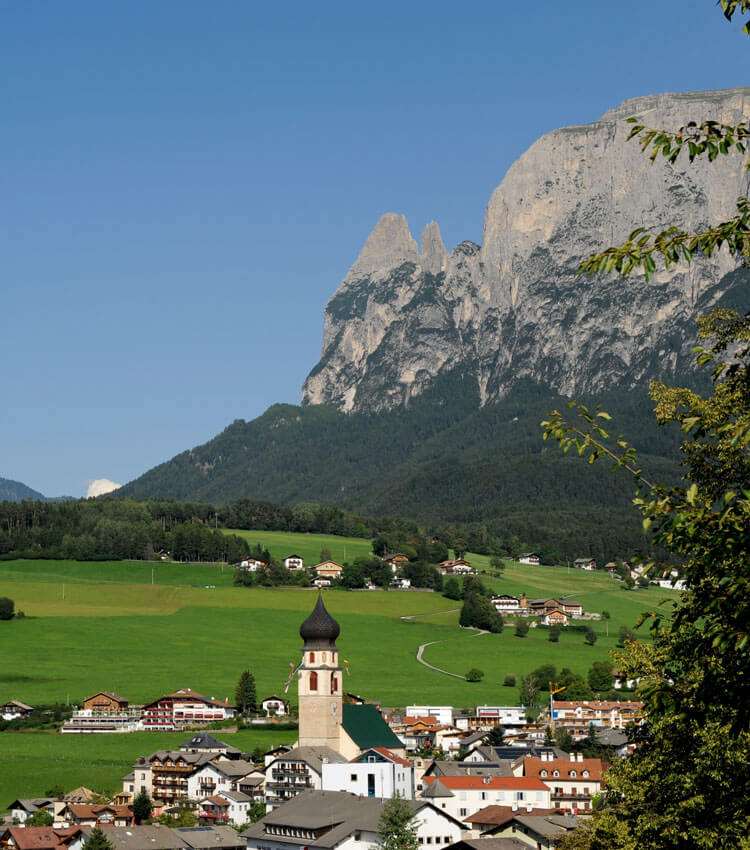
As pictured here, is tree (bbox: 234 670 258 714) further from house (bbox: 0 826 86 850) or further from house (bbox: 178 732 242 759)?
house (bbox: 0 826 86 850)

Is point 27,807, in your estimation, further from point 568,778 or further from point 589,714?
point 589,714

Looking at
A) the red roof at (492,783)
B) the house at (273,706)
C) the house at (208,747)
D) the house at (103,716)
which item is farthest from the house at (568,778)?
the house at (103,716)

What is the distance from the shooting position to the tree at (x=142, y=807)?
355ft

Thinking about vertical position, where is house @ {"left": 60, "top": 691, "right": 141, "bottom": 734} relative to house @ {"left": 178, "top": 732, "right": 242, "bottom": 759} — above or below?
above

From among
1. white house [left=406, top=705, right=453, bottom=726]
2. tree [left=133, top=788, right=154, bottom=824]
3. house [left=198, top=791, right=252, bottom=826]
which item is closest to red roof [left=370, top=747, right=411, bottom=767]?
house [left=198, top=791, right=252, bottom=826]

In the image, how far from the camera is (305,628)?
429ft

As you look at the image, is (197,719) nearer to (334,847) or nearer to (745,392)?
(334,847)

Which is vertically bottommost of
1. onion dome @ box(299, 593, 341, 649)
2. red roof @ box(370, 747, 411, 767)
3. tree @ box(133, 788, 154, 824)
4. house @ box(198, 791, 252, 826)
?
house @ box(198, 791, 252, 826)

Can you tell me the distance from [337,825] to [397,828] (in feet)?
30.6

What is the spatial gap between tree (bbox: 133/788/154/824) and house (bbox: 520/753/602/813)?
101 feet

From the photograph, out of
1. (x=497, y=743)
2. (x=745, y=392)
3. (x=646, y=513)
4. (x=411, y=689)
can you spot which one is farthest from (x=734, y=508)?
(x=411, y=689)

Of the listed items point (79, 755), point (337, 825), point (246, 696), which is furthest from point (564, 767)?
point (246, 696)

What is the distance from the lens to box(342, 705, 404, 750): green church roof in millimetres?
125250

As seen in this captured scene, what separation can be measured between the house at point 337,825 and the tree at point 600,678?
7266cm
